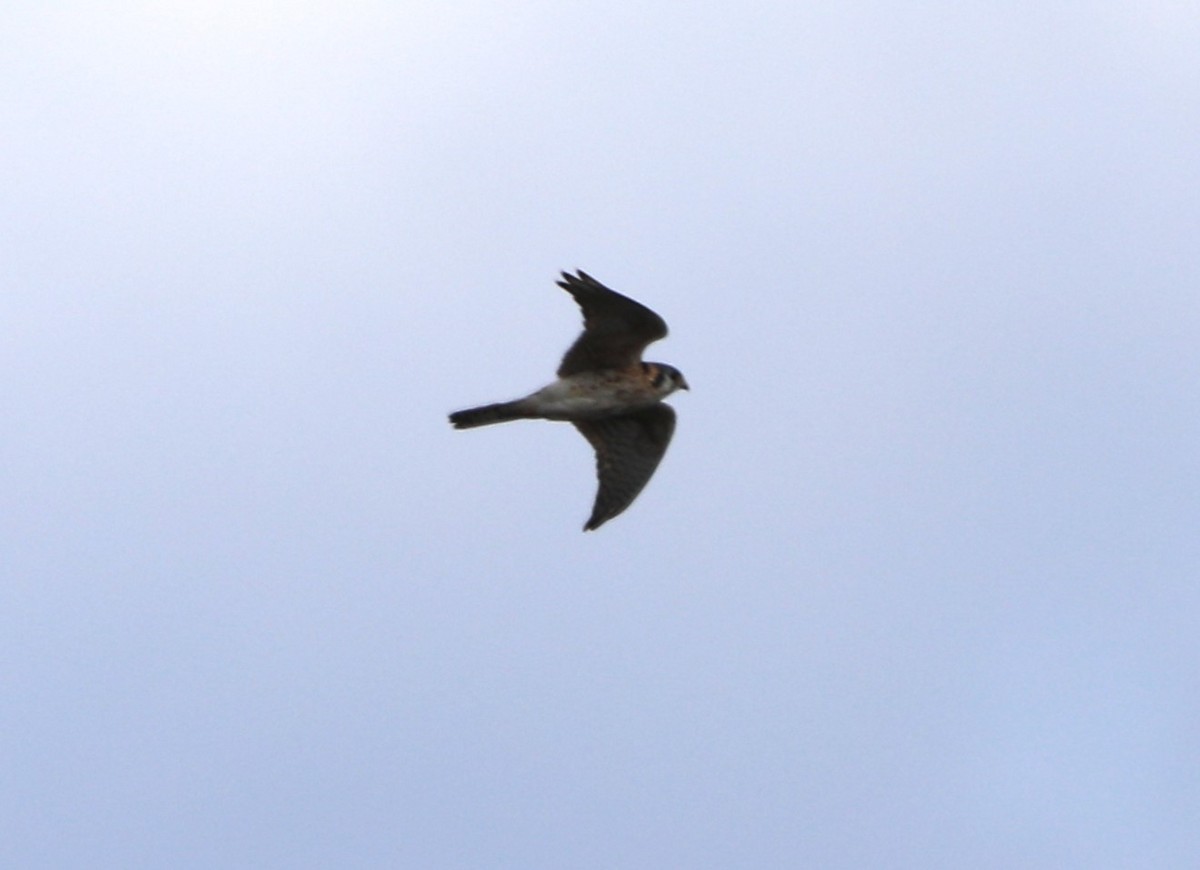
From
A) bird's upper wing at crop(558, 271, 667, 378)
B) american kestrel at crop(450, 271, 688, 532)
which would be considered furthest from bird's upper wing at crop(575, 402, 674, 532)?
bird's upper wing at crop(558, 271, 667, 378)

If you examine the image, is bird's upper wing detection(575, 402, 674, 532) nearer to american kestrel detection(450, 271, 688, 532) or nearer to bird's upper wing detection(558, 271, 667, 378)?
american kestrel detection(450, 271, 688, 532)

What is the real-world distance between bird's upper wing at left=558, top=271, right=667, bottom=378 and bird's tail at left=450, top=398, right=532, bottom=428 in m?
0.50

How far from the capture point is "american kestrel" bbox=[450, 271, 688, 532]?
21844mm

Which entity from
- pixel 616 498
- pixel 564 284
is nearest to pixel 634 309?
pixel 564 284

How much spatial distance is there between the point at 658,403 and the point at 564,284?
5.63 feet

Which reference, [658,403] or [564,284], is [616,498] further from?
[564,284]

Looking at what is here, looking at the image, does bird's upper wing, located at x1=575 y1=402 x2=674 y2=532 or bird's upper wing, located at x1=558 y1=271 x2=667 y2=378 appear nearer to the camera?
bird's upper wing, located at x1=558 y1=271 x2=667 y2=378

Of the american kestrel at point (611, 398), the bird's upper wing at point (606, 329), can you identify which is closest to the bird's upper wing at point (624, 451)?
the american kestrel at point (611, 398)

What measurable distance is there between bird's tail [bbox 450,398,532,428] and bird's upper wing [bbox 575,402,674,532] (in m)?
0.99

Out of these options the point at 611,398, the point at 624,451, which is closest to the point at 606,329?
the point at 611,398

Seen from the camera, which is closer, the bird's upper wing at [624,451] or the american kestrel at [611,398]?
the american kestrel at [611,398]

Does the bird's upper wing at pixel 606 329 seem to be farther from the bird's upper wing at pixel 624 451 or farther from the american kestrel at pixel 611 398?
the bird's upper wing at pixel 624 451

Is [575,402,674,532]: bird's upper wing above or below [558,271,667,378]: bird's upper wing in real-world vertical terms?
below

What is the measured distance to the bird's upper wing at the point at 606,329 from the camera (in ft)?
70.9
